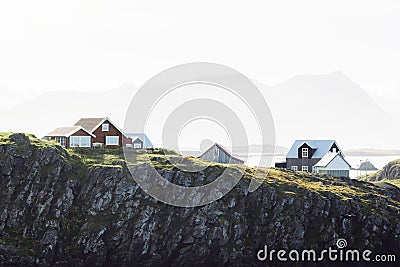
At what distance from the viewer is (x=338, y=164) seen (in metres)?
147

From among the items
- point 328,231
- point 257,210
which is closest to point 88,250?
point 257,210

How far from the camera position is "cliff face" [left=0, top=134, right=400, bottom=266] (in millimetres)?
110000

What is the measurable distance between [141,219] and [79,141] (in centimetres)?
3152

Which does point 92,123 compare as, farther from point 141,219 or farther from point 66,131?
point 141,219

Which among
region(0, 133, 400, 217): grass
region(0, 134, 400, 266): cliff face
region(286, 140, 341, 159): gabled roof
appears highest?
region(286, 140, 341, 159): gabled roof

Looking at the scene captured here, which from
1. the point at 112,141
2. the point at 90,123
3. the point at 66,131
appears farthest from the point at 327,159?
the point at 66,131

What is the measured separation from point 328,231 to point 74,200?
45286 millimetres

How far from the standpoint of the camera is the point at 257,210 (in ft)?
385

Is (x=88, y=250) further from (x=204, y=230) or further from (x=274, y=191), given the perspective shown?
(x=274, y=191)

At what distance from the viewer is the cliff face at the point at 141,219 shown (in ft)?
361

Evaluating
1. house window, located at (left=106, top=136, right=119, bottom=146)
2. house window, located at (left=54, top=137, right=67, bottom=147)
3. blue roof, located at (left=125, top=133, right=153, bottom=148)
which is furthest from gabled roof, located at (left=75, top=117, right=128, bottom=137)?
blue roof, located at (left=125, top=133, right=153, bottom=148)

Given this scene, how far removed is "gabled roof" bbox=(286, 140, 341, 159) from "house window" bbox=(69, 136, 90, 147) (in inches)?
1872

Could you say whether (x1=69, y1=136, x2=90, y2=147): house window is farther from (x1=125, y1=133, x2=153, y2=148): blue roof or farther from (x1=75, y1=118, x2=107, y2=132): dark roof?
(x1=125, y1=133, x2=153, y2=148): blue roof

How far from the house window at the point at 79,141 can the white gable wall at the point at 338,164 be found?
52999 millimetres
